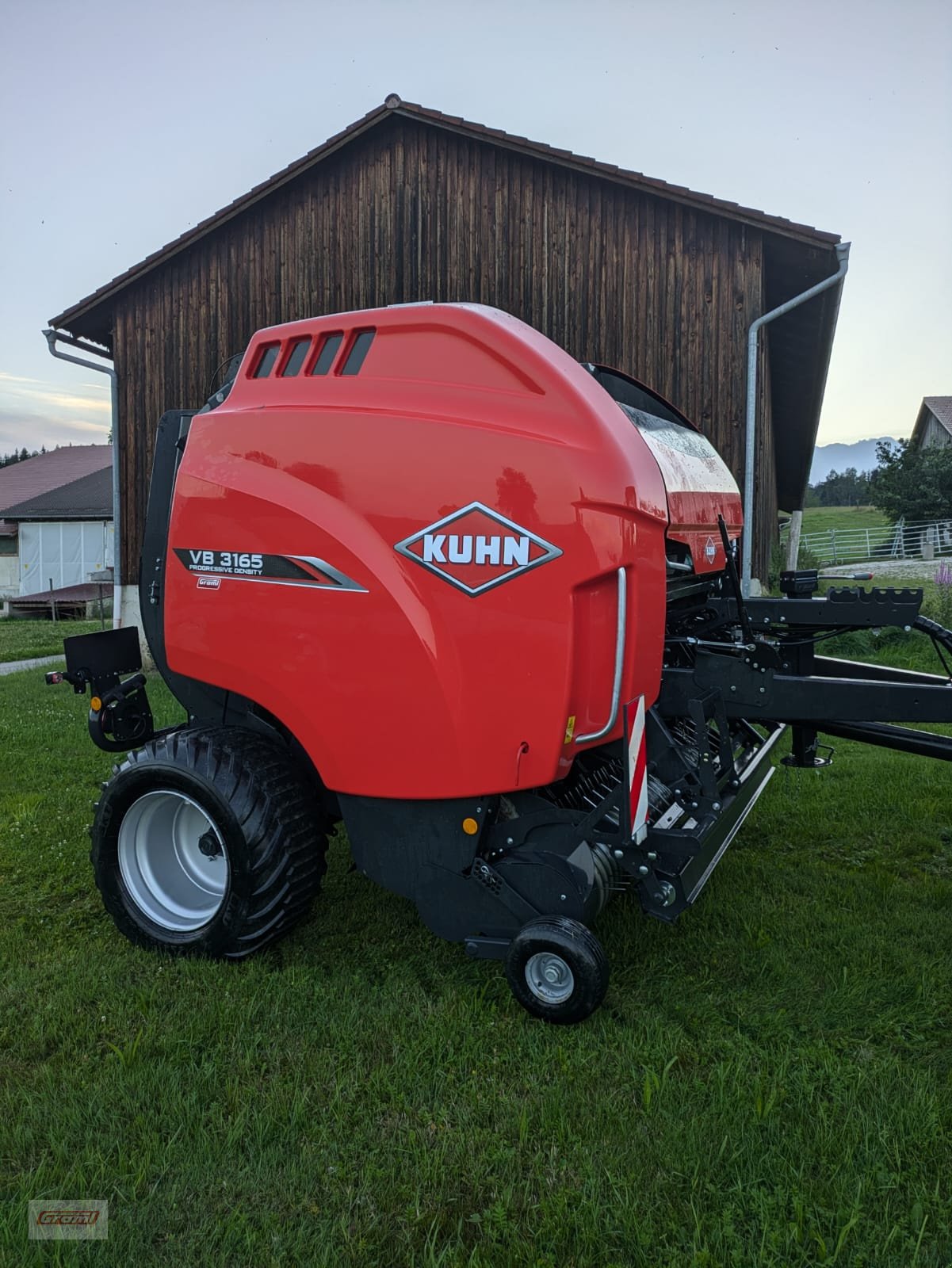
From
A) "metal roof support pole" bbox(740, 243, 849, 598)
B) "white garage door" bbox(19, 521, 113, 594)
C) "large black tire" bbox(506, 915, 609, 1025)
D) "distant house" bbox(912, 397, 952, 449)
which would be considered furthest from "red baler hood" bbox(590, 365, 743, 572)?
"distant house" bbox(912, 397, 952, 449)

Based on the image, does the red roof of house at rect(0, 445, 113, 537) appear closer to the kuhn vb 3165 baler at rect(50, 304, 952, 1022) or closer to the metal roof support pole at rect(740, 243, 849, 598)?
the metal roof support pole at rect(740, 243, 849, 598)

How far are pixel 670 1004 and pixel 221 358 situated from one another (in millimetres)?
9726

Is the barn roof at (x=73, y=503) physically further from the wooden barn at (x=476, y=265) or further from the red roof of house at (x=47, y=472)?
the wooden barn at (x=476, y=265)

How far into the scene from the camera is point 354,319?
3250mm

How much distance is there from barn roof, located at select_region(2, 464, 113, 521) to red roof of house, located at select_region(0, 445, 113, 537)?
0.77 metres

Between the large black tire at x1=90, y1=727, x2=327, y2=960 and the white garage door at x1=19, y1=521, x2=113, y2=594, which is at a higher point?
the white garage door at x1=19, y1=521, x2=113, y2=594

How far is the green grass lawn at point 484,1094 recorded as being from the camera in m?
2.06

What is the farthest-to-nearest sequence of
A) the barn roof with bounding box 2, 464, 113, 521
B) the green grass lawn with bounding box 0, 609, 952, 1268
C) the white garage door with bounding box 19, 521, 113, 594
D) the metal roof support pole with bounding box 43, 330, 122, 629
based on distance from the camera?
the barn roof with bounding box 2, 464, 113, 521
the white garage door with bounding box 19, 521, 113, 594
the metal roof support pole with bounding box 43, 330, 122, 629
the green grass lawn with bounding box 0, 609, 952, 1268

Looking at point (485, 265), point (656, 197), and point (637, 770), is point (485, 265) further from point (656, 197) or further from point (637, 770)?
point (637, 770)

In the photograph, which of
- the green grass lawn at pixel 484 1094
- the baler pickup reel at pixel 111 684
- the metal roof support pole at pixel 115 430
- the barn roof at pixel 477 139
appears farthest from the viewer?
the metal roof support pole at pixel 115 430

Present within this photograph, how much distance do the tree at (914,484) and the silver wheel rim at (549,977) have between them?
31886mm

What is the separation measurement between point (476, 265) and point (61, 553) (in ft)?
79.3

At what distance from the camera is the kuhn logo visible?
9.26 feet

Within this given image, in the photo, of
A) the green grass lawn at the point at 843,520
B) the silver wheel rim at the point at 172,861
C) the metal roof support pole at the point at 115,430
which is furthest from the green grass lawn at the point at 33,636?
the green grass lawn at the point at 843,520
